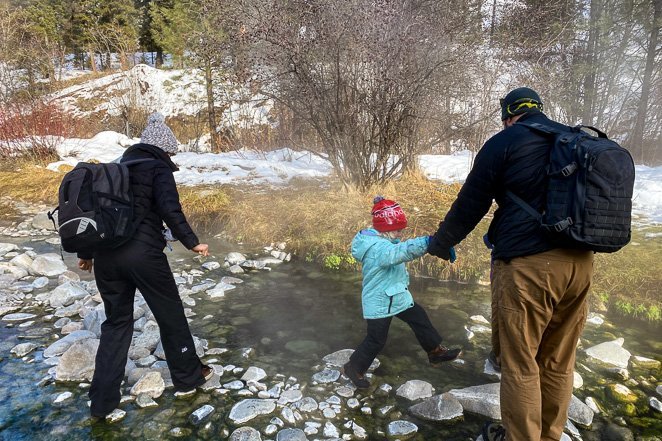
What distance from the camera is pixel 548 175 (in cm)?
217

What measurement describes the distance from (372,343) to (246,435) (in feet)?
3.78

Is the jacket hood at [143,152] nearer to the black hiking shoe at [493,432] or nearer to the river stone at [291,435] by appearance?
the river stone at [291,435]

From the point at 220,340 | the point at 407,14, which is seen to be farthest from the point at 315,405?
the point at 407,14

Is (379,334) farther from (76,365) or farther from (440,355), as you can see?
(76,365)

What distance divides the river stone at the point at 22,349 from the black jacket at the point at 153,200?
202 cm

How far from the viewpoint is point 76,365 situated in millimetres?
3562

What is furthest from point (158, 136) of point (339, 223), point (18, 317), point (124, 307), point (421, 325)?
point (339, 223)

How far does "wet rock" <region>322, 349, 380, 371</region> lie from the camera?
3846 mm

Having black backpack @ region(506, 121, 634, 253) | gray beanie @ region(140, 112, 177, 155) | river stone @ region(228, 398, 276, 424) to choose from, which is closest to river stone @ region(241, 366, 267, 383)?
river stone @ region(228, 398, 276, 424)

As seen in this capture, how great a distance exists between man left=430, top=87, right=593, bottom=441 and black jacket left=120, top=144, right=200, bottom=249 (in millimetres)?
1992

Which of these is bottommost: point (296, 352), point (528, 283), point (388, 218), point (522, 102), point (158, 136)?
point (296, 352)

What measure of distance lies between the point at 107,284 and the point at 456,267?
4.48m

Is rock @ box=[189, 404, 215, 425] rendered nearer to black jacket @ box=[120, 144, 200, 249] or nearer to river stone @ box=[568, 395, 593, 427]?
black jacket @ box=[120, 144, 200, 249]

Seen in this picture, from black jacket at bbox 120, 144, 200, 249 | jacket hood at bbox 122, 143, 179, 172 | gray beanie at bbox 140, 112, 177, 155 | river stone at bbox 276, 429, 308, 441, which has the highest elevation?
gray beanie at bbox 140, 112, 177, 155
